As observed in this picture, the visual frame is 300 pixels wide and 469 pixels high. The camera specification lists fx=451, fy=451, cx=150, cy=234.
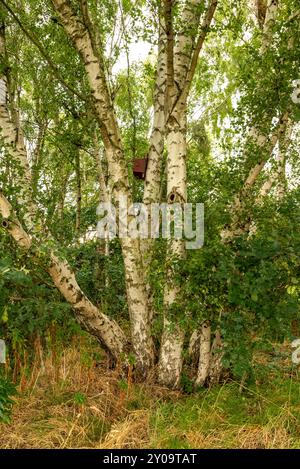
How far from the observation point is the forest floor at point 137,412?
12.0 ft

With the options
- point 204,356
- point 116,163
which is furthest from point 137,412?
point 116,163

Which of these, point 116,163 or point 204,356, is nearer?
point 116,163

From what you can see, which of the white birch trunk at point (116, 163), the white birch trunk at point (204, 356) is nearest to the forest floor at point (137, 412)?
the white birch trunk at point (204, 356)

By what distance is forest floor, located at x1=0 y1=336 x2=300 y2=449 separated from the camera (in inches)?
144

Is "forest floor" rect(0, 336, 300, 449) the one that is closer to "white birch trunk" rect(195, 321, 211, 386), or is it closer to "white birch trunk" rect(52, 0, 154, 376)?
"white birch trunk" rect(195, 321, 211, 386)

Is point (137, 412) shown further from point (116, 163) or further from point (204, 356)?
point (116, 163)

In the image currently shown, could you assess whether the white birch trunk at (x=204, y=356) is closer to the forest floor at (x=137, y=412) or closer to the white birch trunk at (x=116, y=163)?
the forest floor at (x=137, y=412)

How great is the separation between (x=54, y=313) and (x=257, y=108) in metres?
2.78

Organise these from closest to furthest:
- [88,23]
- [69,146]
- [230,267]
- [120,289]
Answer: [230,267]
[88,23]
[120,289]
[69,146]

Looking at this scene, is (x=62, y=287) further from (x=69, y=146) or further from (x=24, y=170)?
(x=69, y=146)

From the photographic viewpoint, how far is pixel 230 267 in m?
3.67

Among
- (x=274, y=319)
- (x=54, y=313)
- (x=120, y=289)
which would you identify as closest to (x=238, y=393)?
(x=274, y=319)

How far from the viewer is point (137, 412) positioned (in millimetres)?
4059

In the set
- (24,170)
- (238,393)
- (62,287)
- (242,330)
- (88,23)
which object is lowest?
(238,393)
